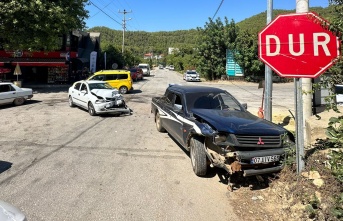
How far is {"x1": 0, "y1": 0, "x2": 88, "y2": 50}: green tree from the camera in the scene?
64.9 ft

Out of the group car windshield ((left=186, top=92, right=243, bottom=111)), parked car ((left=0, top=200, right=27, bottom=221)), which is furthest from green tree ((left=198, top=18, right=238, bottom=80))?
parked car ((left=0, top=200, right=27, bottom=221))

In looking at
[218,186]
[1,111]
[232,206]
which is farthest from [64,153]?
[1,111]

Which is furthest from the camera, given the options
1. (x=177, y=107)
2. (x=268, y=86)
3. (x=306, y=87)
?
(x=268, y=86)

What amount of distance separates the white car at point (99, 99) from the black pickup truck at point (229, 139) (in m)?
6.08

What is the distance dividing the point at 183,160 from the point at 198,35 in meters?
34.3

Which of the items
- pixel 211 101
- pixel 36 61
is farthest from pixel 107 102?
pixel 36 61

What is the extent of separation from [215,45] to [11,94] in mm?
27421

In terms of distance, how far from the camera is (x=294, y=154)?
5172mm

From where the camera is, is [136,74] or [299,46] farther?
[136,74]

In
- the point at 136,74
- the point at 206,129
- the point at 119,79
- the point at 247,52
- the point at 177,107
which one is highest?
the point at 247,52

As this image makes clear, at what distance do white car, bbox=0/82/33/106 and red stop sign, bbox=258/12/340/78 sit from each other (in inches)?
556

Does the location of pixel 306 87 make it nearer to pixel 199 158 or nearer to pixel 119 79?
pixel 199 158

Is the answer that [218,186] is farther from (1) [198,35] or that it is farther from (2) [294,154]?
(1) [198,35]

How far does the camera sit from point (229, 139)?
511 centimetres
